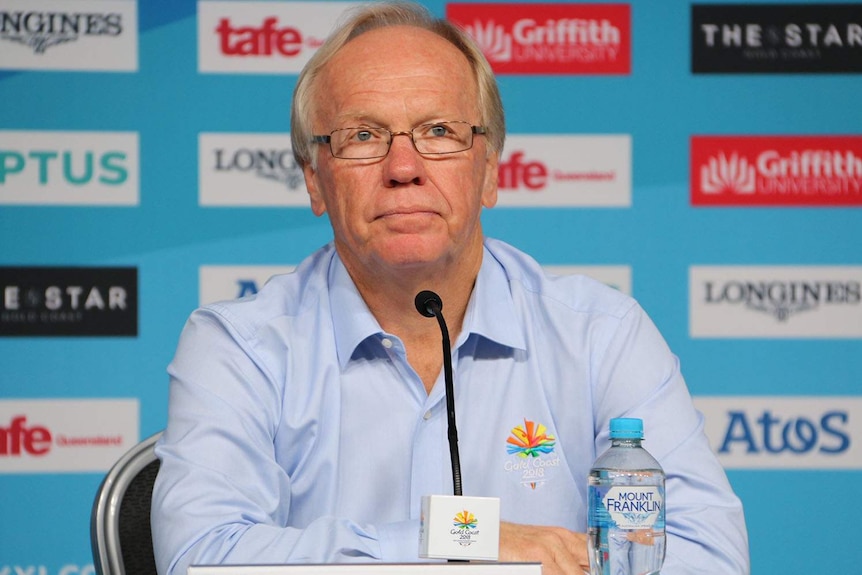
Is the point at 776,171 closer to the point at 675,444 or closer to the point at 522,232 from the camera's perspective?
the point at 522,232

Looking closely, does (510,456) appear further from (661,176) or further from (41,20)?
(41,20)

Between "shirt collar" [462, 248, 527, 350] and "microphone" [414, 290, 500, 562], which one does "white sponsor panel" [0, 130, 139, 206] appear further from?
"microphone" [414, 290, 500, 562]

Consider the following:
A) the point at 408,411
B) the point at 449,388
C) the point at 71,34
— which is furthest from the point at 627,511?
the point at 71,34

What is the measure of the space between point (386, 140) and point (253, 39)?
1.78 metres

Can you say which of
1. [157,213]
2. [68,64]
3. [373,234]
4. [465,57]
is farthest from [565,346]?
[68,64]

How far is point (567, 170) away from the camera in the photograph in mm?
3590

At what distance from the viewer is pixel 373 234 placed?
1.93 m

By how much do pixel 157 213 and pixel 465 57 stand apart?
176cm

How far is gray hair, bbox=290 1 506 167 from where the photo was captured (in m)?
2.08

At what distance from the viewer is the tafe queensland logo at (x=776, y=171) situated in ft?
11.8

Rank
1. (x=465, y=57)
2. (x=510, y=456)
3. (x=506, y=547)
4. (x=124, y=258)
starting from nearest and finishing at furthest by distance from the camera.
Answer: (x=506, y=547)
(x=510, y=456)
(x=465, y=57)
(x=124, y=258)

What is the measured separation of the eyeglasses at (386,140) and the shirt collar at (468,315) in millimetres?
236

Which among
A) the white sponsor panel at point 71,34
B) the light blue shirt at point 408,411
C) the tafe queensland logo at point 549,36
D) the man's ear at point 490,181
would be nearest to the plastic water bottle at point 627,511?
the light blue shirt at point 408,411

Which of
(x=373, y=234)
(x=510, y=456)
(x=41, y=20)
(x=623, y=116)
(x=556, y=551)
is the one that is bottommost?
(x=556, y=551)
